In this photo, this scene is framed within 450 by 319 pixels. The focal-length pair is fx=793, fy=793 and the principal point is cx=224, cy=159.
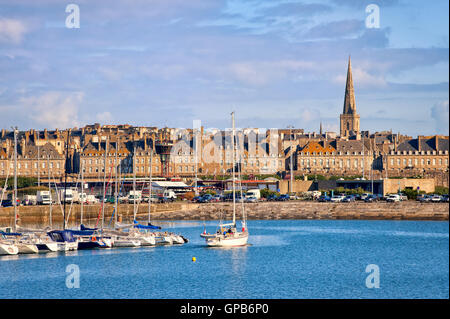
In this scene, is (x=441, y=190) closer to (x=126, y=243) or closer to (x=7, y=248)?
(x=126, y=243)

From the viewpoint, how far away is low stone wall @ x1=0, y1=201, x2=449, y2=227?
68.6 meters

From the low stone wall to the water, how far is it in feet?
42.0

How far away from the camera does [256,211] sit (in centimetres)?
7625

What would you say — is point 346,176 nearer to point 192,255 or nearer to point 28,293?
point 192,255

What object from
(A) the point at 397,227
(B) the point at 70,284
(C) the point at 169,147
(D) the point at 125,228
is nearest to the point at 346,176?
(C) the point at 169,147

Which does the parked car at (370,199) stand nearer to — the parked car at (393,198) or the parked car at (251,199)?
the parked car at (393,198)

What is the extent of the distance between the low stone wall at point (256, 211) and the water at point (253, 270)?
42.0ft

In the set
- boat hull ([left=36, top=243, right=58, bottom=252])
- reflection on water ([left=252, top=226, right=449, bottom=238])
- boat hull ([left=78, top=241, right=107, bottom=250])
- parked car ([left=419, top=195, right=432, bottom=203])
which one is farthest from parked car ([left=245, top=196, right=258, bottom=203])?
boat hull ([left=36, top=243, right=58, bottom=252])

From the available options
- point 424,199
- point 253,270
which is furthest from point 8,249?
point 424,199

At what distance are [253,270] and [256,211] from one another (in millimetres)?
35853

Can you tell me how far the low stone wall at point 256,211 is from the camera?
68562 mm

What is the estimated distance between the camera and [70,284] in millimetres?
36219

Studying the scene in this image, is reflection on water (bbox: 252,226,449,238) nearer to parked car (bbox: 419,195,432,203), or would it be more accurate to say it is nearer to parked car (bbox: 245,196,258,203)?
parked car (bbox: 245,196,258,203)
